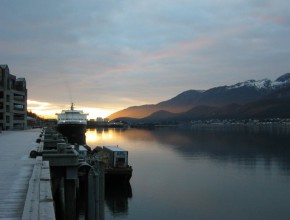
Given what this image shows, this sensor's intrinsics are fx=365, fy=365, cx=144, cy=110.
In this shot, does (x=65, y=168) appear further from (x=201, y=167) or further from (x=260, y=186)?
(x=201, y=167)

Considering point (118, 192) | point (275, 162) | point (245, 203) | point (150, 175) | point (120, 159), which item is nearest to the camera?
point (245, 203)

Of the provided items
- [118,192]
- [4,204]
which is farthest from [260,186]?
[4,204]

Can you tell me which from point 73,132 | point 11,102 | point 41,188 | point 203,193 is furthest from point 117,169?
point 11,102

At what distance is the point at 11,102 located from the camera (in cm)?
11612

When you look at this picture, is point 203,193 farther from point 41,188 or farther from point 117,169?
point 41,188

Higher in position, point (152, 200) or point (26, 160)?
point (26, 160)

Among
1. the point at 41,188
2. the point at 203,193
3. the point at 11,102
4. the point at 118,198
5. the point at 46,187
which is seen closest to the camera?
the point at 41,188

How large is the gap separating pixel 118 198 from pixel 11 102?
85.8 metres

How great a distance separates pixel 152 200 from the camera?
39750mm

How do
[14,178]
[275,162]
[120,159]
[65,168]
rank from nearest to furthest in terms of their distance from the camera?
[14,178]
[65,168]
[120,159]
[275,162]

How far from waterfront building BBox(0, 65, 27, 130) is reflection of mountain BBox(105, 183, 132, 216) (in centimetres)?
6832

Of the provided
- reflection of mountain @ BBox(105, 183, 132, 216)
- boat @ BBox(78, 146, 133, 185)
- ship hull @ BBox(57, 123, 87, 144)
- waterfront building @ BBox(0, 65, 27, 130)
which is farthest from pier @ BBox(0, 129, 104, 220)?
waterfront building @ BBox(0, 65, 27, 130)

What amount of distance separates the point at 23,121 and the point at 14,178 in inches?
4571

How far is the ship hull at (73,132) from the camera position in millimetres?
104000
